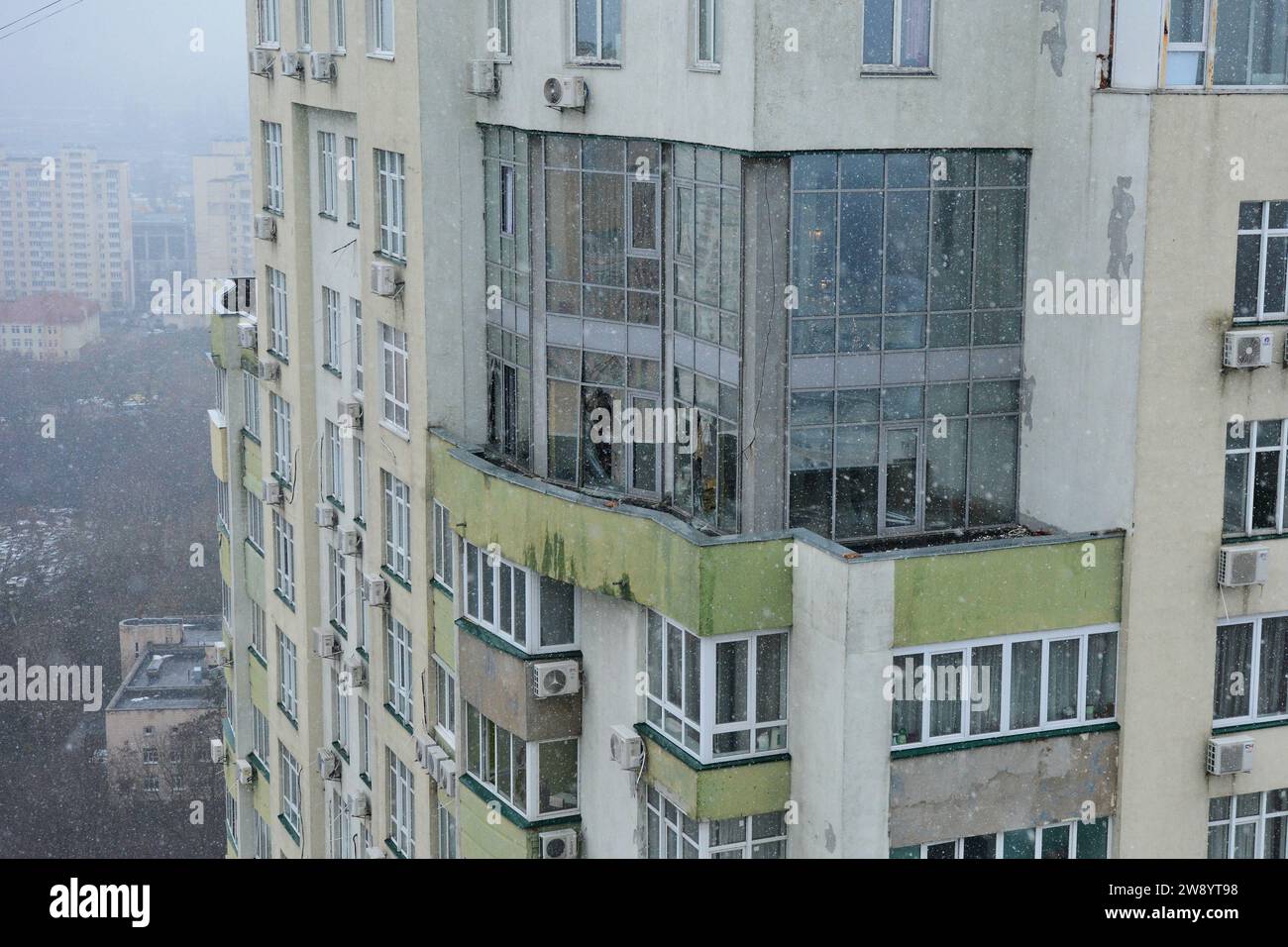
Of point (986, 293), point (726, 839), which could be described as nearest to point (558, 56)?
point (986, 293)

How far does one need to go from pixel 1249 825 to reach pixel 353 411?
40.8 feet

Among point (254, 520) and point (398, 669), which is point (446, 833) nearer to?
point (398, 669)

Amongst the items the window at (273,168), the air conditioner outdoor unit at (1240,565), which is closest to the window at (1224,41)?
the air conditioner outdoor unit at (1240,565)

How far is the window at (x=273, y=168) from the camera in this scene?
26688 mm

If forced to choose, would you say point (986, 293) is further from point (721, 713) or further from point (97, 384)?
point (97, 384)

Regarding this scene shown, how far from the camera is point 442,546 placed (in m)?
20.7

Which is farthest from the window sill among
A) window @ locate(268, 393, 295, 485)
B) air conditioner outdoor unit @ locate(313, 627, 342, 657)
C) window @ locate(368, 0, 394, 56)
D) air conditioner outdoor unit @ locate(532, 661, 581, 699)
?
window @ locate(268, 393, 295, 485)

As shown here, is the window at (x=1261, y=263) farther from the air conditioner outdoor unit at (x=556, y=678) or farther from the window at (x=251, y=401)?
the window at (x=251, y=401)

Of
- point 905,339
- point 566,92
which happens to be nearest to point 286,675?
point 566,92

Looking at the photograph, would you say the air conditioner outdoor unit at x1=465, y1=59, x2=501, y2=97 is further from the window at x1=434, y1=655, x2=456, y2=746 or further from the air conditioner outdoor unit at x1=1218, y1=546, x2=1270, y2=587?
the air conditioner outdoor unit at x1=1218, y1=546, x2=1270, y2=587

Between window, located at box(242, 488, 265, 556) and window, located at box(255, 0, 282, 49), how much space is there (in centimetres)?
866

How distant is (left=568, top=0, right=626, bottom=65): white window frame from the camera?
1753cm

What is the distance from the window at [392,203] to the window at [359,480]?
3.27m

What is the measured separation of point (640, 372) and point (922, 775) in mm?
5256
